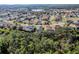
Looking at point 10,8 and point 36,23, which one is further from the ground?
point 10,8

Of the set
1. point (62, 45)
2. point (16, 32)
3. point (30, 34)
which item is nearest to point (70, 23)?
point (62, 45)

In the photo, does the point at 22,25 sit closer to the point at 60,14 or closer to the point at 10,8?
the point at 10,8

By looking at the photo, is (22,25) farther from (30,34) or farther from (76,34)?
(76,34)
